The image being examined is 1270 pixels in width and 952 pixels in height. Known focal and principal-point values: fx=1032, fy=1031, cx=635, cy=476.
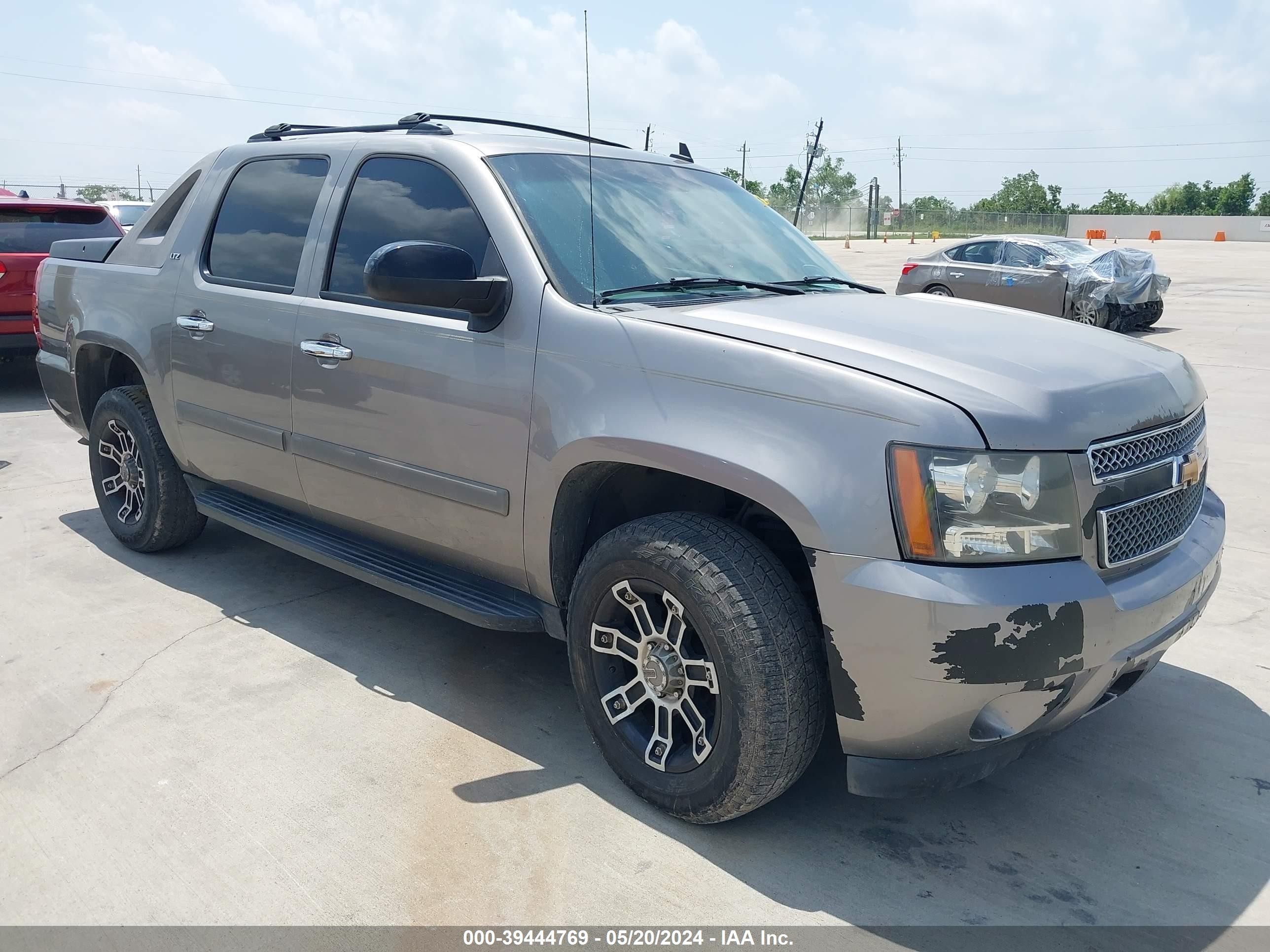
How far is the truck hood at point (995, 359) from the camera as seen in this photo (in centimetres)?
242

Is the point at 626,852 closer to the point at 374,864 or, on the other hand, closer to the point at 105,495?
the point at 374,864

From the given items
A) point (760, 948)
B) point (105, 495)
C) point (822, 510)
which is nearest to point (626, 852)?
point (760, 948)

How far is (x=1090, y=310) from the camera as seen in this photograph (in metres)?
14.3

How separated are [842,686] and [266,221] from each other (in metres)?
2.98

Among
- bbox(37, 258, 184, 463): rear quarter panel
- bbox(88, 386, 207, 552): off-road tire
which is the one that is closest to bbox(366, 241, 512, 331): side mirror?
bbox(37, 258, 184, 463): rear quarter panel

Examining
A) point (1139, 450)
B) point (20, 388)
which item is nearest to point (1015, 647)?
point (1139, 450)

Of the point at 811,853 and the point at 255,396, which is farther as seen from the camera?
the point at 255,396

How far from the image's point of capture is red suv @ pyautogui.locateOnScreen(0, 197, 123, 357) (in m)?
8.77

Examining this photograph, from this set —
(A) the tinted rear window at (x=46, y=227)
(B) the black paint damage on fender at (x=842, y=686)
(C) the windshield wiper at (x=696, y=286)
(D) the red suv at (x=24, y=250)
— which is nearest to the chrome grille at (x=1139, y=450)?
(B) the black paint damage on fender at (x=842, y=686)

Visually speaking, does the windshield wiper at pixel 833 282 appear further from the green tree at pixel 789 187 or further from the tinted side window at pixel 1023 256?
the green tree at pixel 789 187

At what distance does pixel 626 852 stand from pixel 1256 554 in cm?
379

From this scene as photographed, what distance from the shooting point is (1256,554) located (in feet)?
16.3

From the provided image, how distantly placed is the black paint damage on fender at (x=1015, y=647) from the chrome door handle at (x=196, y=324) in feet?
10.5

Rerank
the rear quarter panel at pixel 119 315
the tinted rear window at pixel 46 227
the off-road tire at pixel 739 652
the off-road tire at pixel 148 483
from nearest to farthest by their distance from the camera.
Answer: the off-road tire at pixel 739 652 < the rear quarter panel at pixel 119 315 < the off-road tire at pixel 148 483 < the tinted rear window at pixel 46 227
